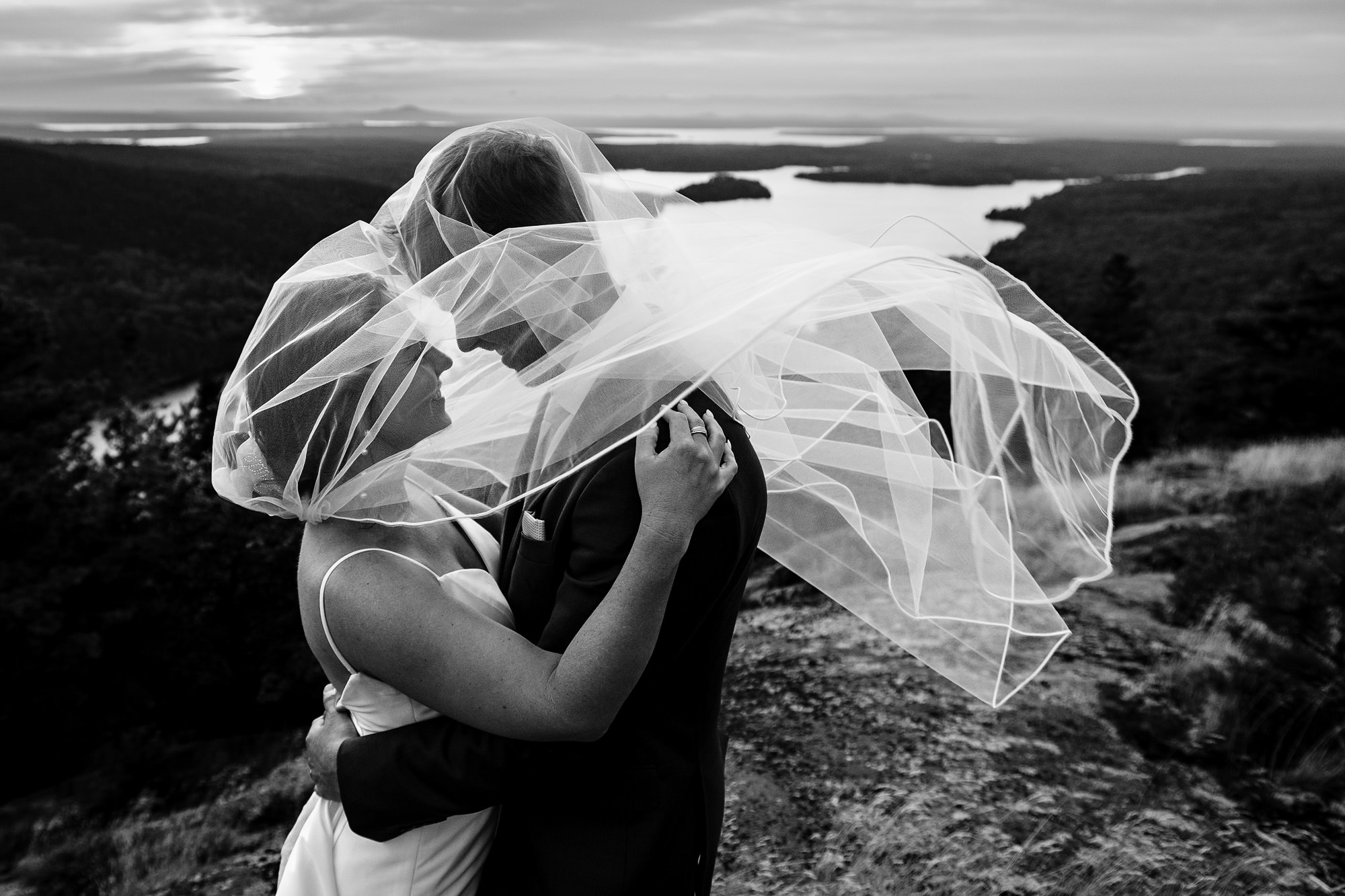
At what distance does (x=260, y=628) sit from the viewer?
23.1 m

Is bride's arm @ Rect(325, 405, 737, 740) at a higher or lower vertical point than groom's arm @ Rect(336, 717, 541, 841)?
higher

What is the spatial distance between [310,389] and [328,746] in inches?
24.9

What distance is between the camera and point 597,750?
1592mm

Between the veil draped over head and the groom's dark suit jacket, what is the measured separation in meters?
0.12

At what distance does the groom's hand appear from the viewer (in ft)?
5.36

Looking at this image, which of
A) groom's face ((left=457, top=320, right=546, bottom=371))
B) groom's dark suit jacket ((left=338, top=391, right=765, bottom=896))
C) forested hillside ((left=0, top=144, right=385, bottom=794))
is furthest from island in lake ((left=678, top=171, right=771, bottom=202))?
forested hillside ((left=0, top=144, right=385, bottom=794))

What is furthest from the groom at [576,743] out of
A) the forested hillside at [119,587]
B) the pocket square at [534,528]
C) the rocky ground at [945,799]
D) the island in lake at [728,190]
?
the forested hillside at [119,587]

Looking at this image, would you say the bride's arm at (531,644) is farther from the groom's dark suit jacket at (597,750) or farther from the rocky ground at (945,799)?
the rocky ground at (945,799)

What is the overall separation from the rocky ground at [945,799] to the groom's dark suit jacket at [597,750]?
2.38 m

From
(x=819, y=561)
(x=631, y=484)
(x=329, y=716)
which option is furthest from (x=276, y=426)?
(x=819, y=561)

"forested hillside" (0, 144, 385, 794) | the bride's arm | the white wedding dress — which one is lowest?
"forested hillside" (0, 144, 385, 794)

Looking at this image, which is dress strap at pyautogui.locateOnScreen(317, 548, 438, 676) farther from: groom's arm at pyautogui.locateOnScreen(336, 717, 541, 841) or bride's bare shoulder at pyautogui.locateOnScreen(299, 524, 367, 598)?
groom's arm at pyautogui.locateOnScreen(336, 717, 541, 841)

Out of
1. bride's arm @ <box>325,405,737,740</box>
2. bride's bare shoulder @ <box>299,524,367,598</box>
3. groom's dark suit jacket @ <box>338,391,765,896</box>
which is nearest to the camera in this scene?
bride's arm @ <box>325,405,737,740</box>

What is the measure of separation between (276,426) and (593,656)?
72 centimetres
